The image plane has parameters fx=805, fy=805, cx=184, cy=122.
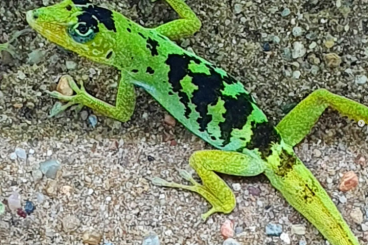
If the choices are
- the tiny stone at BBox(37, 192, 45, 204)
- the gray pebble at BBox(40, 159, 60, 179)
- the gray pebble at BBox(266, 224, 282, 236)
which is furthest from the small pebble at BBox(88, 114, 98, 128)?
the gray pebble at BBox(266, 224, 282, 236)

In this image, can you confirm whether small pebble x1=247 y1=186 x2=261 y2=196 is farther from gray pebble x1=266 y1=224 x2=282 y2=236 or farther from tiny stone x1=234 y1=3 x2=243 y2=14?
tiny stone x1=234 y1=3 x2=243 y2=14

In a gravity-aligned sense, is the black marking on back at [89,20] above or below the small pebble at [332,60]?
above

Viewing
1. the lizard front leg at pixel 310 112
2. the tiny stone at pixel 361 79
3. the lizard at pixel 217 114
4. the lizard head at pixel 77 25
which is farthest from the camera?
the tiny stone at pixel 361 79

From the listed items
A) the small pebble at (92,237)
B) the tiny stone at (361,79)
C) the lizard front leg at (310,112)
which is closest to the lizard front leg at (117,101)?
the small pebble at (92,237)

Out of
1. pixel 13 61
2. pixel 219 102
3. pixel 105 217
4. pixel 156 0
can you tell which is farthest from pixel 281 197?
pixel 13 61

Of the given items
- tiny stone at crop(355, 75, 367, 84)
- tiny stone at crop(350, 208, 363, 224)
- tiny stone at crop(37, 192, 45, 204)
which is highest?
tiny stone at crop(355, 75, 367, 84)

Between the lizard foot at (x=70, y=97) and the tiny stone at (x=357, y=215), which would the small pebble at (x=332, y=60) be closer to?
the tiny stone at (x=357, y=215)
